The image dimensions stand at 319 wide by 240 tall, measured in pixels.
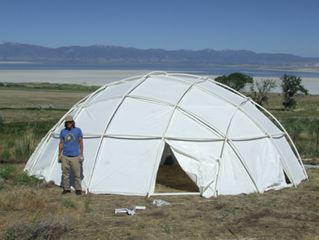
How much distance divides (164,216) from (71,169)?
8.93 feet

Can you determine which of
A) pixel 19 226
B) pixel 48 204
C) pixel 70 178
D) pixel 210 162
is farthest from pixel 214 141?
pixel 19 226

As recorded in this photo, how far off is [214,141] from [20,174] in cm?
A: 467

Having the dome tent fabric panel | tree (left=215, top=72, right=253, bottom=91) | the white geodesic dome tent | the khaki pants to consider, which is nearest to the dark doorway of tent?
the dome tent fabric panel

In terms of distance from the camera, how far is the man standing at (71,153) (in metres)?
12.2

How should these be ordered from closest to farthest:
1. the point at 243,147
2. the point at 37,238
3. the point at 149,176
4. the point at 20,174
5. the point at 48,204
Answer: the point at 37,238, the point at 48,204, the point at 149,176, the point at 243,147, the point at 20,174

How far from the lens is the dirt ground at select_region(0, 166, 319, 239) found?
935cm

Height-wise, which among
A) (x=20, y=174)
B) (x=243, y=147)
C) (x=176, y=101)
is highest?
(x=176, y=101)

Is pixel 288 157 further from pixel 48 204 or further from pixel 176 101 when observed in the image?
pixel 48 204

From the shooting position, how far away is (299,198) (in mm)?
12414

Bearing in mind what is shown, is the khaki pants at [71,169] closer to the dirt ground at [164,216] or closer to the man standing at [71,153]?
the man standing at [71,153]

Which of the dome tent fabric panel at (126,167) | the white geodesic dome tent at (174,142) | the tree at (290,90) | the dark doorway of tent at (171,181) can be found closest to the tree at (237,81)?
the tree at (290,90)

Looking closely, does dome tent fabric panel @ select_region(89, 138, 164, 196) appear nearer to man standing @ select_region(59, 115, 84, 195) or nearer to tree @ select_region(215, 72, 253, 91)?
man standing @ select_region(59, 115, 84, 195)

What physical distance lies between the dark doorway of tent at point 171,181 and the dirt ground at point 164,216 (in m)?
0.76

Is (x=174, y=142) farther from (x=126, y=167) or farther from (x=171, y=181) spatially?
(x=171, y=181)
